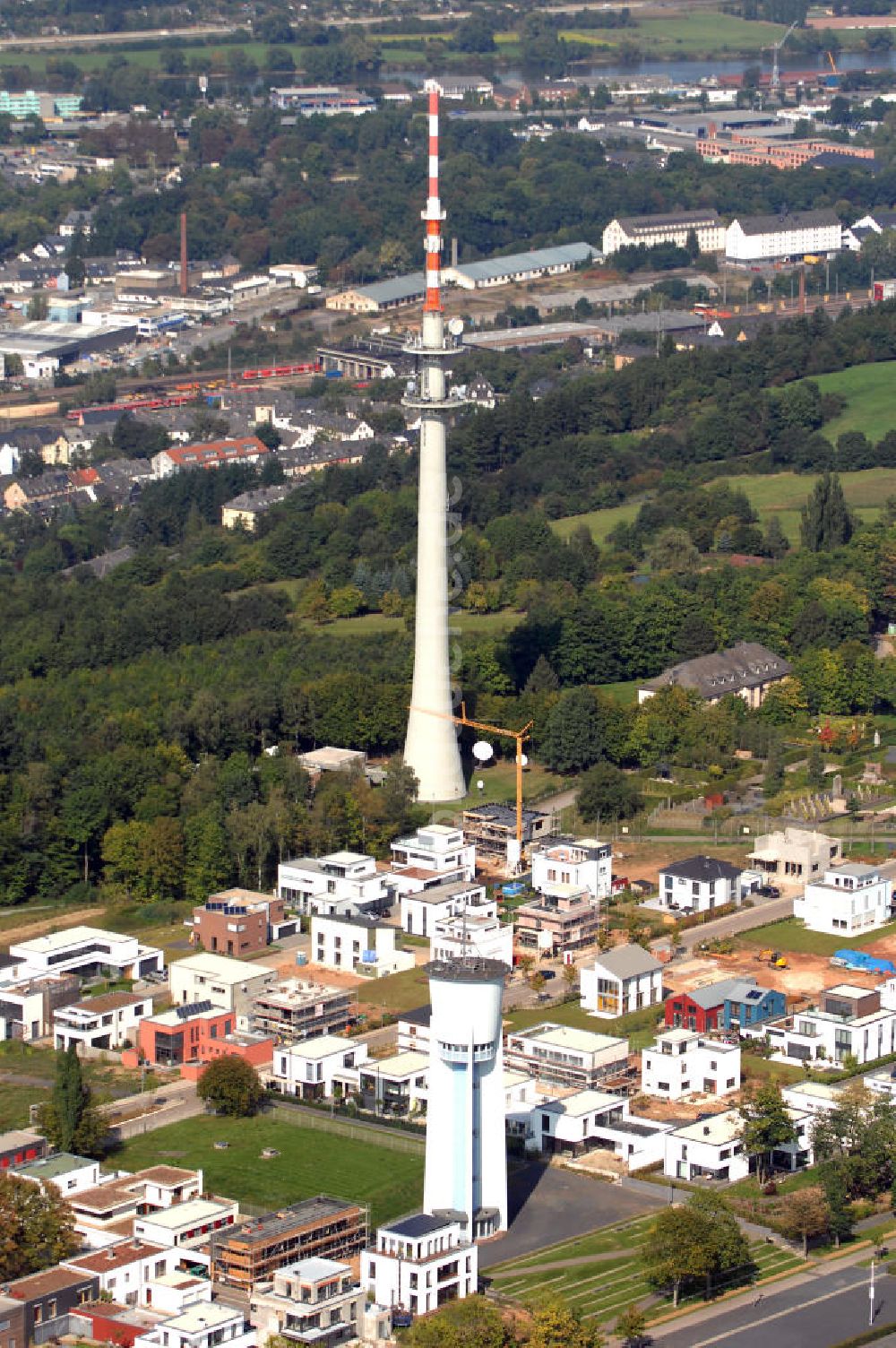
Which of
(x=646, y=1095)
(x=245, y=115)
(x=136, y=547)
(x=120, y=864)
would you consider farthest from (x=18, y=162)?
(x=646, y=1095)

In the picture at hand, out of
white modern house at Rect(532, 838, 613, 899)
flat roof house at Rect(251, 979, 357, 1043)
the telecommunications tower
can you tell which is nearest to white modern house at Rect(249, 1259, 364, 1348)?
flat roof house at Rect(251, 979, 357, 1043)

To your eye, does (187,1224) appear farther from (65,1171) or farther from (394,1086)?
(394,1086)

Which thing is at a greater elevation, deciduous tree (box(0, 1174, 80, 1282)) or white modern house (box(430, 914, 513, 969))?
deciduous tree (box(0, 1174, 80, 1282))

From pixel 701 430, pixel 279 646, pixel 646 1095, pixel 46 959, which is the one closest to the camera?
pixel 646 1095

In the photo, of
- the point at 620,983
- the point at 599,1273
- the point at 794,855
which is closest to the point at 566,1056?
the point at 620,983

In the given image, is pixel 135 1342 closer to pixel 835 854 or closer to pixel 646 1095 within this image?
pixel 646 1095

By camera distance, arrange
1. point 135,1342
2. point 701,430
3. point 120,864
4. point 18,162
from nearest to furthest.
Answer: point 135,1342 → point 120,864 → point 701,430 → point 18,162

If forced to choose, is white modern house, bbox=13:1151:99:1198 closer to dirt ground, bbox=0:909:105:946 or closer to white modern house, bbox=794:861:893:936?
dirt ground, bbox=0:909:105:946
